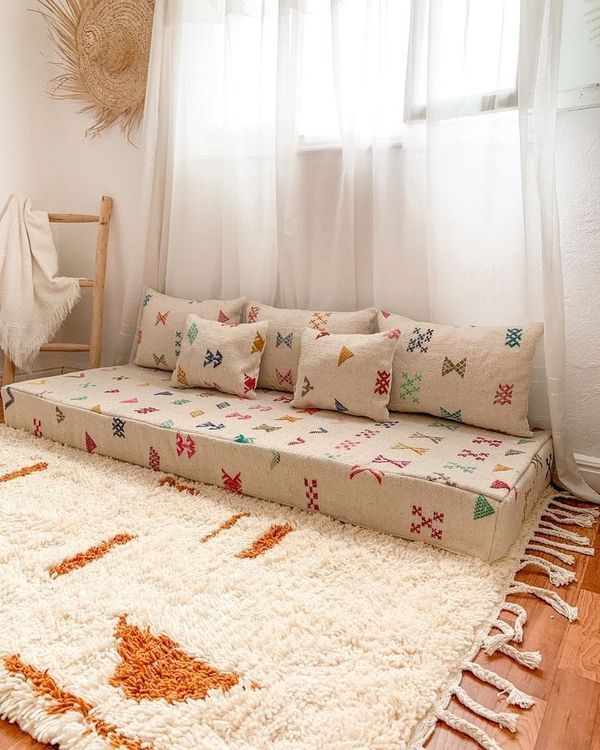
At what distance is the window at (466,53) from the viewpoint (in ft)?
5.57

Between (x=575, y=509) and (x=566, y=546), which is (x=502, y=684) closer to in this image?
(x=566, y=546)

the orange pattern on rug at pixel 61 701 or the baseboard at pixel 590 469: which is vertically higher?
the baseboard at pixel 590 469

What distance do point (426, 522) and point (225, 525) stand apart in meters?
0.50

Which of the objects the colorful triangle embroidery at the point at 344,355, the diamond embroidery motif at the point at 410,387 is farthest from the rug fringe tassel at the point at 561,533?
the colorful triangle embroidery at the point at 344,355

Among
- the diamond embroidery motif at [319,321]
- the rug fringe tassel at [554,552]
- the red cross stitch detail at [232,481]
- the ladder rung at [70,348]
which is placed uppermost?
the diamond embroidery motif at [319,321]

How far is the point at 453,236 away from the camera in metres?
1.86

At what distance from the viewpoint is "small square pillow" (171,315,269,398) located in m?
1.99

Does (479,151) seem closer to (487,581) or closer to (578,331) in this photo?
(578,331)

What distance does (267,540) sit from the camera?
137 centimetres

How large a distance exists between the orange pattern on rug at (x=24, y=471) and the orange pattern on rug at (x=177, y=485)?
15.4 inches

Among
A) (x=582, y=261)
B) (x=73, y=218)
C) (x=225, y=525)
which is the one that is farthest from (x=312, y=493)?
(x=73, y=218)

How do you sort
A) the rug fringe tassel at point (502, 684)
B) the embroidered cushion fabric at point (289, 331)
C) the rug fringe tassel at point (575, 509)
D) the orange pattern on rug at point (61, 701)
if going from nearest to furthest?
the orange pattern on rug at point (61, 701) < the rug fringe tassel at point (502, 684) < the rug fringe tassel at point (575, 509) < the embroidered cushion fabric at point (289, 331)

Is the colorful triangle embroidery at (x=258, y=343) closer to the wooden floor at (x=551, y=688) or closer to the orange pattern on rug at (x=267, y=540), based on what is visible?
the orange pattern on rug at (x=267, y=540)

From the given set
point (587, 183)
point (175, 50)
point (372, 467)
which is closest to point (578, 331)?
point (587, 183)
